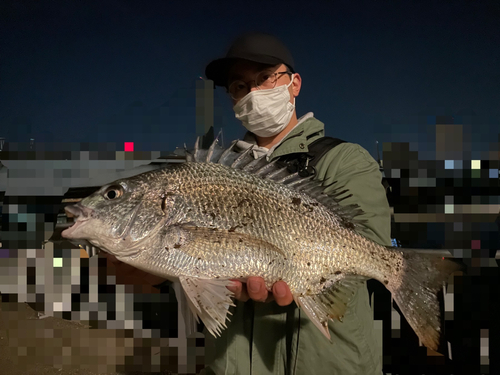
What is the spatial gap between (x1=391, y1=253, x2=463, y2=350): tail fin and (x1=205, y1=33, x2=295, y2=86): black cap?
1.40 meters

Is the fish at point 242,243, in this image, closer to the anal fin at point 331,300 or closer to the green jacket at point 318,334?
the anal fin at point 331,300

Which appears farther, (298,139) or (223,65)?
(223,65)

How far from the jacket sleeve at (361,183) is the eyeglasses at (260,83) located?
70 cm

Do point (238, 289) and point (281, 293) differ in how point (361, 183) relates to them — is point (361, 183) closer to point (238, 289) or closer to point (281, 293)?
point (281, 293)

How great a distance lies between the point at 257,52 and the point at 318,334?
1.68m

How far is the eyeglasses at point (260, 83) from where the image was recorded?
6.53 ft

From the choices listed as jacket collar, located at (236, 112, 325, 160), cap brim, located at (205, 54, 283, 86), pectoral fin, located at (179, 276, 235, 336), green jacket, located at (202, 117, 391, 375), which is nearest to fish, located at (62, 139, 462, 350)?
pectoral fin, located at (179, 276, 235, 336)

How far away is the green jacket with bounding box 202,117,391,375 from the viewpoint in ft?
4.63

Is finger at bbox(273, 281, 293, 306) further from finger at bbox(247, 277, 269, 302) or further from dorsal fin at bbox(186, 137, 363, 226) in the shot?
dorsal fin at bbox(186, 137, 363, 226)

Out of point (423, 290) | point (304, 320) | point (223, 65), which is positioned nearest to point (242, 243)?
point (304, 320)

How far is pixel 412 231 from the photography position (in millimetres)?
3041

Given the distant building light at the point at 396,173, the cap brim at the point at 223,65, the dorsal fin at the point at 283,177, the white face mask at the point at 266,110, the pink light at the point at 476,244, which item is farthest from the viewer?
the distant building light at the point at 396,173

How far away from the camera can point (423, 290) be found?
138 centimetres

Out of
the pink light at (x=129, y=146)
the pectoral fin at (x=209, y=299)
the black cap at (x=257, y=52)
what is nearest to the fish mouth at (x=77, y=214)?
the pectoral fin at (x=209, y=299)
